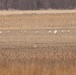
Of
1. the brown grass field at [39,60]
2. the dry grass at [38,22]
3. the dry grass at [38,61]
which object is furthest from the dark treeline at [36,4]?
the dry grass at [38,61]

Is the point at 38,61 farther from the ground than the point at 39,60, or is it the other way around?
the point at 38,61

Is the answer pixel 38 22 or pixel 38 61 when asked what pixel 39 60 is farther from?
pixel 38 22

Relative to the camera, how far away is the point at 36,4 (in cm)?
6706

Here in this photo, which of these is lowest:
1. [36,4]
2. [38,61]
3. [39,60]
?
[36,4]

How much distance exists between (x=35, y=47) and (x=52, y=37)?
4.10 m

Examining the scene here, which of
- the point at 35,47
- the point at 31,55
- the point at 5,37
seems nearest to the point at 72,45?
the point at 35,47

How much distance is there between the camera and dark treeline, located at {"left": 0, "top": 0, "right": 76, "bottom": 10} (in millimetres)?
65938

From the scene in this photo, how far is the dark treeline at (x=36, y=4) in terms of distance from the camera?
65938 mm

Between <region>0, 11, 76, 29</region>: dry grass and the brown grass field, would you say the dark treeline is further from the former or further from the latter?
the brown grass field

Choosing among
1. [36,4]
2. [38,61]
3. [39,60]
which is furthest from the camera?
[36,4]

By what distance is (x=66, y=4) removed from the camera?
66.9 metres

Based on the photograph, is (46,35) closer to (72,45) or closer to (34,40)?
(34,40)

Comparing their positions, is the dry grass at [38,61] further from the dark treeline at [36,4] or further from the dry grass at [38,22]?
the dark treeline at [36,4]

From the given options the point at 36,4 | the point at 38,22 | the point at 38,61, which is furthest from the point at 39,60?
the point at 36,4
